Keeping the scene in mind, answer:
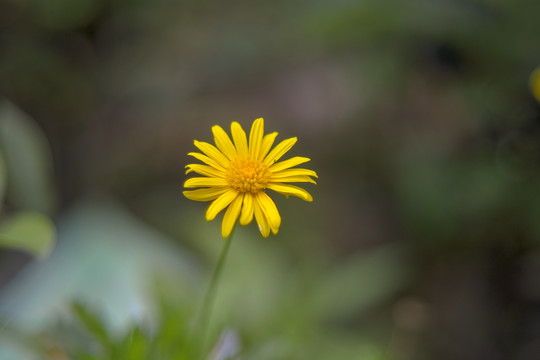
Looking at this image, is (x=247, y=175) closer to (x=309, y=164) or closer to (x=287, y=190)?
(x=287, y=190)

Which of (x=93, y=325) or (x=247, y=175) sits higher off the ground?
(x=247, y=175)

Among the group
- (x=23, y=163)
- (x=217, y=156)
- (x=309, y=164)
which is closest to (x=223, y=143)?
(x=217, y=156)

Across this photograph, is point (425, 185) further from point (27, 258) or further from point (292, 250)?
point (27, 258)

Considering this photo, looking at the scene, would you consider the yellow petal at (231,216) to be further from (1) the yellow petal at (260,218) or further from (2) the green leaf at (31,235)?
(2) the green leaf at (31,235)

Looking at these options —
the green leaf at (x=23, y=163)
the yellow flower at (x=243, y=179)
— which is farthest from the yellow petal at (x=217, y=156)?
the green leaf at (x=23, y=163)

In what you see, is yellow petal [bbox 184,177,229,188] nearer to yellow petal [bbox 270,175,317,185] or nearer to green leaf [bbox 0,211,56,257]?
yellow petal [bbox 270,175,317,185]

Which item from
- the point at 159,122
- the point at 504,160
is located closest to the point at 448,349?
the point at 504,160
